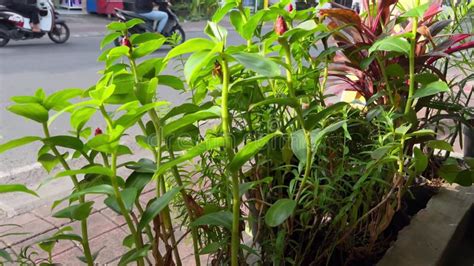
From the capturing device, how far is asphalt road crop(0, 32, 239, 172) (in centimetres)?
304

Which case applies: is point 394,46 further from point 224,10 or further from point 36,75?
point 36,75

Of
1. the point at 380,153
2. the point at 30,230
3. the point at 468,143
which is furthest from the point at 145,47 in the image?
the point at 468,143

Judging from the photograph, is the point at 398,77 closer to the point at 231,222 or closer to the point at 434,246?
the point at 434,246

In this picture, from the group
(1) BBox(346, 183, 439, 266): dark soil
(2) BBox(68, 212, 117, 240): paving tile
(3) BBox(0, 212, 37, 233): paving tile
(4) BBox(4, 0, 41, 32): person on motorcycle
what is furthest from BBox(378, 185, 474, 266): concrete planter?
(4) BBox(4, 0, 41, 32): person on motorcycle

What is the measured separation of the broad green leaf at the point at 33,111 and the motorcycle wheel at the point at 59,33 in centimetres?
694

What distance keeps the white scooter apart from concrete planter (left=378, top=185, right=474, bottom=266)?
650cm

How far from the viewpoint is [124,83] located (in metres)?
0.80

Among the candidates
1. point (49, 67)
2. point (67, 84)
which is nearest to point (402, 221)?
point (67, 84)

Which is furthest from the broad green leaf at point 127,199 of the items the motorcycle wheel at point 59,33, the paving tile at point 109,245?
the motorcycle wheel at point 59,33

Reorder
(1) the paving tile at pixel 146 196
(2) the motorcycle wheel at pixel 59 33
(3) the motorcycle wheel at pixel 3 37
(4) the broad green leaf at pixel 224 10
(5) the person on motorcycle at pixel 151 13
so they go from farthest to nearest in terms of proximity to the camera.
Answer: (5) the person on motorcycle at pixel 151 13
(2) the motorcycle wheel at pixel 59 33
(3) the motorcycle wheel at pixel 3 37
(1) the paving tile at pixel 146 196
(4) the broad green leaf at pixel 224 10

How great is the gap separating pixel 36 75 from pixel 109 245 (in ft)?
12.0

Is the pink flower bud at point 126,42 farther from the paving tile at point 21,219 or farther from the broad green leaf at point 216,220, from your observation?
the paving tile at point 21,219

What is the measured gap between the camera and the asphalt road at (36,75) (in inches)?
120

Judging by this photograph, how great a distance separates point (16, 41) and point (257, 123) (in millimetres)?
7125
